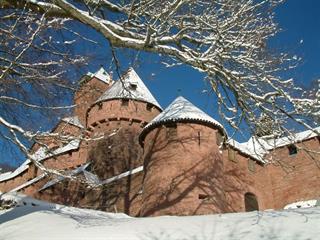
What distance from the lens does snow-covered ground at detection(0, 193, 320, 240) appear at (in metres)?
5.85

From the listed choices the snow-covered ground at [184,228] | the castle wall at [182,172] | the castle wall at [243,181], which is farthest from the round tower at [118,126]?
the snow-covered ground at [184,228]

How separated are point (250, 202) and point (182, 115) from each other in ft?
30.1

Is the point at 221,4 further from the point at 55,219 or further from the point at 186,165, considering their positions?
the point at 186,165

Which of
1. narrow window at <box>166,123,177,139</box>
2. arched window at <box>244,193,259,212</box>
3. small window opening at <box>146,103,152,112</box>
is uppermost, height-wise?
small window opening at <box>146,103,152,112</box>

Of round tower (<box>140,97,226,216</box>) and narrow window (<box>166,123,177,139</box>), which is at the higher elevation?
narrow window (<box>166,123,177,139</box>)

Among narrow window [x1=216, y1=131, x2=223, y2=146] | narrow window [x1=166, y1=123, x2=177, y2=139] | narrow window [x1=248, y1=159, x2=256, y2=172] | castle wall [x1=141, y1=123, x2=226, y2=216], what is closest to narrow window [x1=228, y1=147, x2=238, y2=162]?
narrow window [x1=248, y1=159, x2=256, y2=172]

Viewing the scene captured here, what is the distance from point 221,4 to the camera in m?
7.80

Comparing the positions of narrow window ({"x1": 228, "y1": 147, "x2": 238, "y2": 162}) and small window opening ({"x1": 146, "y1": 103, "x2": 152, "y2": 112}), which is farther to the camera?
small window opening ({"x1": 146, "y1": 103, "x2": 152, "y2": 112})

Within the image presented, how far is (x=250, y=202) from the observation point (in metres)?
25.0

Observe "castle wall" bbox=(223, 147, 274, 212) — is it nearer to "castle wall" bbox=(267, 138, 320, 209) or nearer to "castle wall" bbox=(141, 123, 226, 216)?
"castle wall" bbox=(267, 138, 320, 209)

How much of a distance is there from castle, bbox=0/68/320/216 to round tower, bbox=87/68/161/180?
0.17 feet

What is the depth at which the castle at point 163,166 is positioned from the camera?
16594mm

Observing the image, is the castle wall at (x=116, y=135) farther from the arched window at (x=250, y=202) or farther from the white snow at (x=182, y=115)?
the arched window at (x=250, y=202)

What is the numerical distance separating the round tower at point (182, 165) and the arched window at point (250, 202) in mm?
7063
